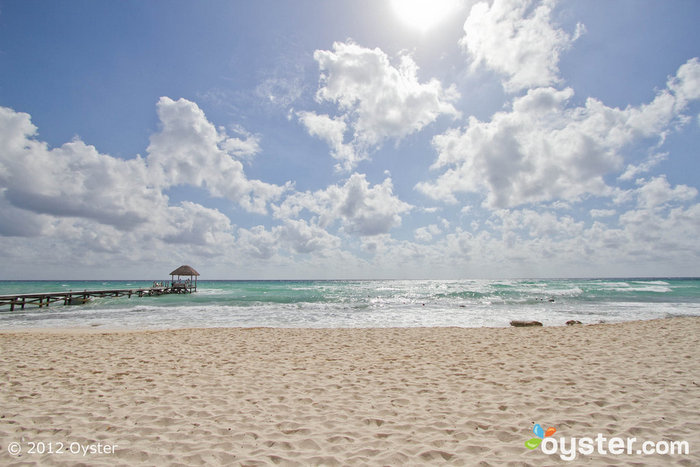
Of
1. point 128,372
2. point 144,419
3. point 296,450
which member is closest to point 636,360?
point 296,450

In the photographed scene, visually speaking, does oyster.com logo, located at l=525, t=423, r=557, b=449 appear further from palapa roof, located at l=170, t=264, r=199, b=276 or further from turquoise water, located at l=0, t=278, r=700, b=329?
palapa roof, located at l=170, t=264, r=199, b=276

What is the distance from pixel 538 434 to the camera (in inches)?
171

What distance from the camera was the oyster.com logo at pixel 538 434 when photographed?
161 inches

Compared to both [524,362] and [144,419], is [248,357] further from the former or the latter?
[524,362]

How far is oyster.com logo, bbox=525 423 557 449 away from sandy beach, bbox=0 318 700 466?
0.24 feet

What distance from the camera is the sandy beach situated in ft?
13.1

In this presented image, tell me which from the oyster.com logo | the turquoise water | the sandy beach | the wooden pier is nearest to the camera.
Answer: the sandy beach

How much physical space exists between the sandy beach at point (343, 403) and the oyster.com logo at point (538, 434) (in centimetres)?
7

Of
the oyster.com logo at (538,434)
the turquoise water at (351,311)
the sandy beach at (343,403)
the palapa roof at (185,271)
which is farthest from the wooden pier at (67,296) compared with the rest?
the oyster.com logo at (538,434)

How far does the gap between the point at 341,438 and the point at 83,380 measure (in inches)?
245

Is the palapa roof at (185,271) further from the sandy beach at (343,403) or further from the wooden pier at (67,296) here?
the sandy beach at (343,403)

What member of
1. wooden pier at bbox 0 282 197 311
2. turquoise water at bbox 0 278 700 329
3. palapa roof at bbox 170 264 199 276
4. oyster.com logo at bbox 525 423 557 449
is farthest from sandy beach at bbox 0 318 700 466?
palapa roof at bbox 170 264 199 276

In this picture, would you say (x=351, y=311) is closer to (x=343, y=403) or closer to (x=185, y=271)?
(x=343, y=403)

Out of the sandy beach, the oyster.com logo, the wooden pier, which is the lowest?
the wooden pier
